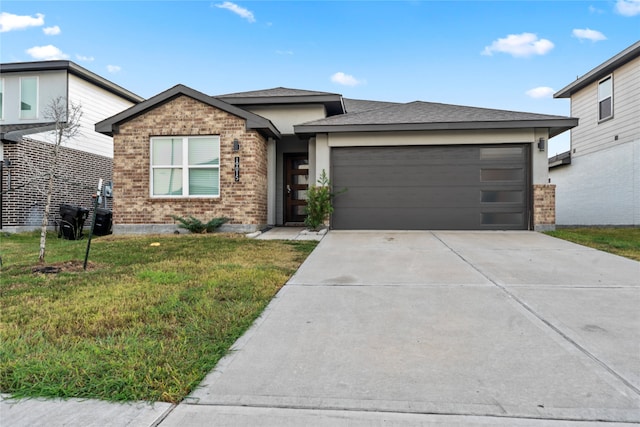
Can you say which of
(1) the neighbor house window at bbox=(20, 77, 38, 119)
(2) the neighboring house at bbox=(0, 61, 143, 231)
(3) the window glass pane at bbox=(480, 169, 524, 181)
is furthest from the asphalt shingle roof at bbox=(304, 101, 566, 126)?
(1) the neighbor house window at bbox=(20, 77, 38, 119)

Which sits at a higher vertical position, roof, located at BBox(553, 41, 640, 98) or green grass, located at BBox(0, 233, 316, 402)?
roof, located at BBox(553, 41, 640, 98)

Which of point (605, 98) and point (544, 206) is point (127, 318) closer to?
point (544, 206)

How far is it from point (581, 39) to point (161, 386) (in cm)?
1614

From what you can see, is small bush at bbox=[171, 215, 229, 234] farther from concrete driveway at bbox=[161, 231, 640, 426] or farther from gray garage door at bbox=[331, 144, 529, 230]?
concrete driveway at bbox=[161, 231, 640, 426]

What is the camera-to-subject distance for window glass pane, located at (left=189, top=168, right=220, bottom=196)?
1073 cm

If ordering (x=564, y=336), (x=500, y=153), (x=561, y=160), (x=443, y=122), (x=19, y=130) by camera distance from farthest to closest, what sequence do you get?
(x=561, y=160) < (x=19, y=130) < (x=500, y=153) < (x=443, y=122) < (x=564, y=336)

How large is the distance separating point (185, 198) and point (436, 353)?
30.2 ft

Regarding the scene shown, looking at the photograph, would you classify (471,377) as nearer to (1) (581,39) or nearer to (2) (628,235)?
(2) (628,235)

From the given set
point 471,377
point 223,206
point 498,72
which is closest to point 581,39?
point 498,72

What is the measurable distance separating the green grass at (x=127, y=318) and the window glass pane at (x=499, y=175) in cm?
668

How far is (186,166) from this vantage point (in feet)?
35.2

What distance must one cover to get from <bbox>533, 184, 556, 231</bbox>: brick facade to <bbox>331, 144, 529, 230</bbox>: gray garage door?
29 cm

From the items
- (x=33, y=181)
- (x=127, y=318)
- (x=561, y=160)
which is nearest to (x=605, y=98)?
(x=561, y=160)

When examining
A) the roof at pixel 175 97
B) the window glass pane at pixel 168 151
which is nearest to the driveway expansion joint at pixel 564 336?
the roof at pixel 175 97
